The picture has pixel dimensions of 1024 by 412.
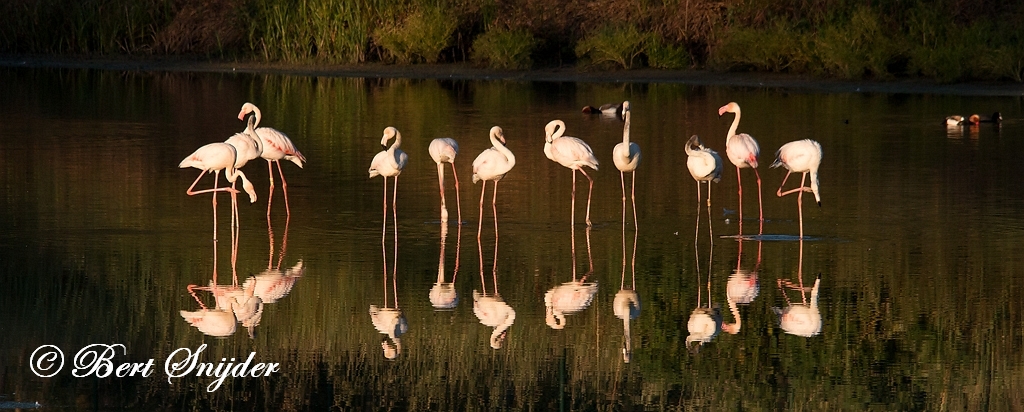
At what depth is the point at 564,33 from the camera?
32281mm

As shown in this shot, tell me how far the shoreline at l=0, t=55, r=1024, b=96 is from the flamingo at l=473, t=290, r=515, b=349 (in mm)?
17622

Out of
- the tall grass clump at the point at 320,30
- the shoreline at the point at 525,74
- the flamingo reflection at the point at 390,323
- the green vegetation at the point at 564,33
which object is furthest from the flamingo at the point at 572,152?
the tall grass clump at the point at 320,30

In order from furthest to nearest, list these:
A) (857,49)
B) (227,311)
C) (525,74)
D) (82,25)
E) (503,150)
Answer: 1. (82,25)
2. (525,74)
3. (857,49)
4. (503,150)
5. (227,311)

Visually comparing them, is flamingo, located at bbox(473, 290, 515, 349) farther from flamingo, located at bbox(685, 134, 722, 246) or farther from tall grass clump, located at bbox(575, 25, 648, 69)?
tall grass clump, located at bbox(575, 25, 648, 69)

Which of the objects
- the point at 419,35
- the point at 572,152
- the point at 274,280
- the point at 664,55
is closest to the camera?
the point at 274,280

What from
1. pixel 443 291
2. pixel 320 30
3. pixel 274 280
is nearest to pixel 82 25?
pixel 320 30

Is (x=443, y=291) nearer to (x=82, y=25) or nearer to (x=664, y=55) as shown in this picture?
(x=664, y=55)

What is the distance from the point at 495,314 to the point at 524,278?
108 cm

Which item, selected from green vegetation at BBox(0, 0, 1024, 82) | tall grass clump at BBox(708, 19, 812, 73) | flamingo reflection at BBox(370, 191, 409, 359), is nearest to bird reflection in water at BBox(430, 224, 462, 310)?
flamingo reflection at BBox(370, 191, 409, 359)

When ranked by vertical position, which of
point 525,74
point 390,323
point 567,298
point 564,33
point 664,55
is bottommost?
point 390,323

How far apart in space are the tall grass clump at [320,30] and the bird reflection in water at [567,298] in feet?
73.4

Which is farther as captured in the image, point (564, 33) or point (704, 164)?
point (564, 33)

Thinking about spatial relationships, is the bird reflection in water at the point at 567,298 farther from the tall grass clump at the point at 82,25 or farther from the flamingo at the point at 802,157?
the tall grass clump at the point at 82,25

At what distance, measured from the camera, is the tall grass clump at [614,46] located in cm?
2998
